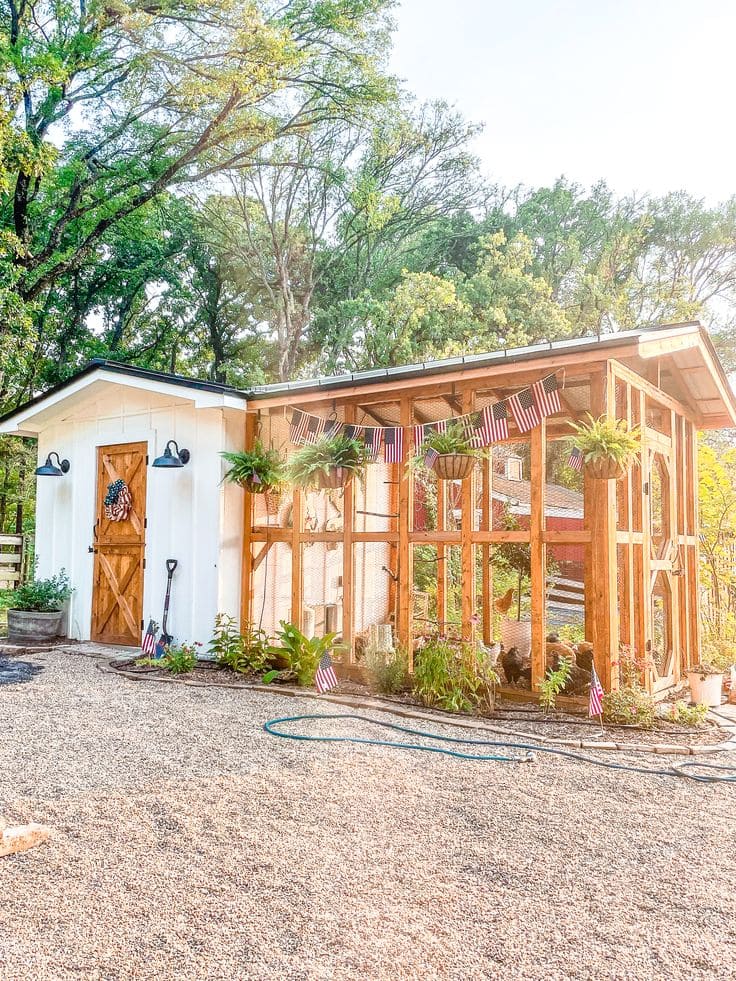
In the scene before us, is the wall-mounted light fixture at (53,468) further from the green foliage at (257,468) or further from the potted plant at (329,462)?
the potted plant at (329,462)

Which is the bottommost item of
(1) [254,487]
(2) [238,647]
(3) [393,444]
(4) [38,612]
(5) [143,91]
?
(2) [238,647]

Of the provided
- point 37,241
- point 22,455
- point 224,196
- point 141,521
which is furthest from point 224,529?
point 224,196

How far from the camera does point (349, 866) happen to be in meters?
2.77

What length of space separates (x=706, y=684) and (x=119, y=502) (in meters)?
6.32

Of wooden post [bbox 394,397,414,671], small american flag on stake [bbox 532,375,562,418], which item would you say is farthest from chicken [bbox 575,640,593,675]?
small american flag on stake [bbox 532,375,562,418]

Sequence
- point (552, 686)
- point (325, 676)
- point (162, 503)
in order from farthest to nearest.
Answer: point (162, 503) < point (325, 676) < point (552, 686)

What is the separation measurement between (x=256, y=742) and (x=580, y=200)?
807 inches

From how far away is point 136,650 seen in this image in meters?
7.96

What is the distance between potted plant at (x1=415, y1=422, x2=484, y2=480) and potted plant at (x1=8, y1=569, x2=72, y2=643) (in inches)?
202

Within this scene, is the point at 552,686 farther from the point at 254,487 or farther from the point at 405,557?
the point at 254,487

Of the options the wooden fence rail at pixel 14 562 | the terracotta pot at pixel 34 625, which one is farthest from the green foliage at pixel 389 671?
the wooden fence rail at pixel 14 562

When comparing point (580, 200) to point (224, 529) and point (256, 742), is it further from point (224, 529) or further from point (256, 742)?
point (256, 742)

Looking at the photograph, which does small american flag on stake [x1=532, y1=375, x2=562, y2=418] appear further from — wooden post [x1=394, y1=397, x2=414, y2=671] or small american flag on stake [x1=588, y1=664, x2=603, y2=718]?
small american flag on stake [x1=588, y1=664, x2=603, y2=718]

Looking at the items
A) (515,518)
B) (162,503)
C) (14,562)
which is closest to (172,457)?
(162,503)
